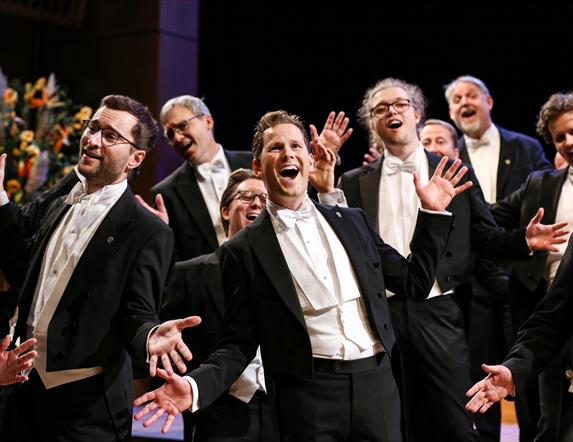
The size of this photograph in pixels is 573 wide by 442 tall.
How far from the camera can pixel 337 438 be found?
9.21 feet

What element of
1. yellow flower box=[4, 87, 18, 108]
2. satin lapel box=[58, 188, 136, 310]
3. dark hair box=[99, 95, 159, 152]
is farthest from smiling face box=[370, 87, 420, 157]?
yellow flower box=[4, 87, 18, 108]

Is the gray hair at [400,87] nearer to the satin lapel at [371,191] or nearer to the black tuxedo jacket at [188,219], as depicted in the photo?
the satin lapel at [371,191]

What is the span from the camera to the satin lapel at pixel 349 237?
295cm

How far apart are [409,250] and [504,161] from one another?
1281mm

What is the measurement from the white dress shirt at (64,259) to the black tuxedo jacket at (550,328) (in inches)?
53.3

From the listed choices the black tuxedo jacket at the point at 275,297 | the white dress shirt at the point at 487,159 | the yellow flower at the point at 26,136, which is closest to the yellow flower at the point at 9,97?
the yellow flower at the point at 26,136

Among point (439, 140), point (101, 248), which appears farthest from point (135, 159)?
point (439, 140)

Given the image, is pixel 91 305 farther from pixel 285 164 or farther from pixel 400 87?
pixel 400 87

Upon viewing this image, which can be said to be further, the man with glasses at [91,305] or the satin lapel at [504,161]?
the satin lapel at [504,161]

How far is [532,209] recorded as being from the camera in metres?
4.23

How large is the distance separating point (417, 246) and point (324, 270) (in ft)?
1.23

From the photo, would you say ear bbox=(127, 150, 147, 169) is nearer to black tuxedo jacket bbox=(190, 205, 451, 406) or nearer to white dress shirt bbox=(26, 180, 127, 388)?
white dress shirt bbox=(26, 180, 127, 388)

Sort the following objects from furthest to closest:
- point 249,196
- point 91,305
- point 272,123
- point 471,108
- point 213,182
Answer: point 471,108 → point 213,182 → point 249,196 → point 272,123 → point 91,305

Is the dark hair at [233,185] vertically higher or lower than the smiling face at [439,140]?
lower
